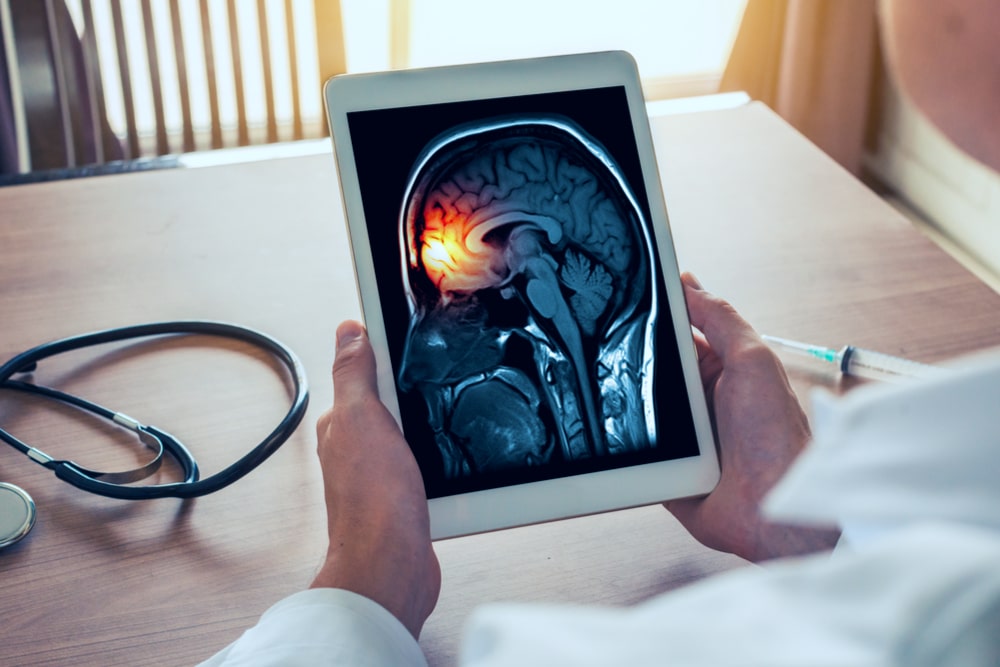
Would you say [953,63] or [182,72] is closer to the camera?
[953,63]

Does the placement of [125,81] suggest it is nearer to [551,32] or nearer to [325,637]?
[551,32]

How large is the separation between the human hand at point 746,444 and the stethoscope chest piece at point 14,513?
1.39 ft

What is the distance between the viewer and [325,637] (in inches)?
18.4

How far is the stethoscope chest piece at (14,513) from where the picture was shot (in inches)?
22.8

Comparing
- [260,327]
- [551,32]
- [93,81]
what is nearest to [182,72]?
[93,81]

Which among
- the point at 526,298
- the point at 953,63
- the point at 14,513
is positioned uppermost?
the point at 953,63


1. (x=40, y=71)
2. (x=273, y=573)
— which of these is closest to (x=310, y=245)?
(x=273, y=573)

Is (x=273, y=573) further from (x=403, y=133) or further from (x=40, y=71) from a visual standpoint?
(x=40, y=71)

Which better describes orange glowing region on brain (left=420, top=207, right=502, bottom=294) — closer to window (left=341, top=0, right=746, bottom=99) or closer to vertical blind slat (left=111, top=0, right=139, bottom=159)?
vertical blind slat (left=111, top=0, right=139, bottom=159)

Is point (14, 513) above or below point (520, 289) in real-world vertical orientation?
below

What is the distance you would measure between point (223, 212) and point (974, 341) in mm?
708

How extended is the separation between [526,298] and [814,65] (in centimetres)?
179

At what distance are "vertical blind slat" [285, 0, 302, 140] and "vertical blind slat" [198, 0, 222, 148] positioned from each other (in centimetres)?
16

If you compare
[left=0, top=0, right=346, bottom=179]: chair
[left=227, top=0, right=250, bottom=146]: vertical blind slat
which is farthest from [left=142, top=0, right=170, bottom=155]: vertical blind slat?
[left=227, top=0, right=250, bottom=146]: vertical blind slat
